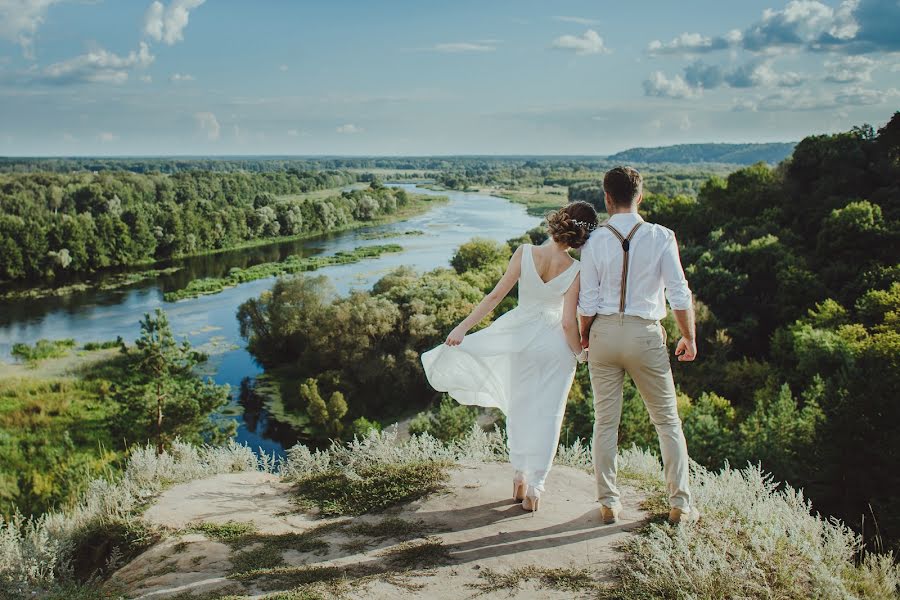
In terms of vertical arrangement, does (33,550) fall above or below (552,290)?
below

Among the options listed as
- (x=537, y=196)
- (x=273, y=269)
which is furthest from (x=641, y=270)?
(x=537, y=196)

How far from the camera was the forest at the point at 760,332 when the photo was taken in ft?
34.3

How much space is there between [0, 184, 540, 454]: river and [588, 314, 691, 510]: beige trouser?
17.3 meters

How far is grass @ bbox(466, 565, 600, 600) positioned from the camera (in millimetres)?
3645

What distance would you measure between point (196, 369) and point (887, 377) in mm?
23770

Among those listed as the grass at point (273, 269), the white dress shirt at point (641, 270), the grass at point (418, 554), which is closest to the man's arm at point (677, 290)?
the white dress shirt at point (641, 270)

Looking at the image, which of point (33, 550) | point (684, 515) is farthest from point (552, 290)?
point (33, 550)

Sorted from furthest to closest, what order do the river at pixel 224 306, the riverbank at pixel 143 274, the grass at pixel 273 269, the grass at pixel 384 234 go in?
the grass at pixel 384 234 < the riverbank at pixel 143 274 < the grass at pixel 273 269 < the river at pixel 224 306

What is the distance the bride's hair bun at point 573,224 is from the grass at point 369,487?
2280mm

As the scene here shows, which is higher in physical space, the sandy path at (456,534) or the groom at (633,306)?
the groom at (633,306)

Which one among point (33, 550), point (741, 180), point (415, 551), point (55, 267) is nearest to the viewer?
point (415, 551)

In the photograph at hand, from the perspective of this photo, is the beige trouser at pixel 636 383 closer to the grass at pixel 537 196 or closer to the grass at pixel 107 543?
the grass at pixel 107 543

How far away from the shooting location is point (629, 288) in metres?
3.87

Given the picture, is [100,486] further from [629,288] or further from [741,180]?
[741,180]
